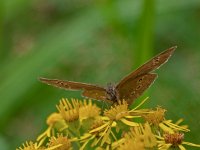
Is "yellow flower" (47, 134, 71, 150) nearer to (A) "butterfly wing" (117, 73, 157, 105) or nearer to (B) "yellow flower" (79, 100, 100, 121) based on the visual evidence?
(B) "yellow flower" (79, 100, 100, 121)

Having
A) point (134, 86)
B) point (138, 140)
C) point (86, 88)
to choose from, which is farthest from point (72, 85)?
point (138, 140)

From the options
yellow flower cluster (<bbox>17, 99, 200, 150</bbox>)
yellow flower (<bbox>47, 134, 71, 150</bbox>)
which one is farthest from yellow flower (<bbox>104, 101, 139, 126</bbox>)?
yellow flower (<bbox>47, 134, 71, 150</bbox>)

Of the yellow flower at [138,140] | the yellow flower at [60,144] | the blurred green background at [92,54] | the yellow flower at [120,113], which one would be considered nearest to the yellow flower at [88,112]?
the yellow flower at [120,113]

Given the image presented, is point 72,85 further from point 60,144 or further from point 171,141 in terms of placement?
point 171,141

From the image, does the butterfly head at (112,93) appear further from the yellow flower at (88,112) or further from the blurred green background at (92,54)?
the blurred green background at (92,54)

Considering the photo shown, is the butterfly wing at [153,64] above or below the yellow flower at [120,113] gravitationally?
above

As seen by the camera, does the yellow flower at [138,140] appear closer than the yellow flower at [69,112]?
Yes

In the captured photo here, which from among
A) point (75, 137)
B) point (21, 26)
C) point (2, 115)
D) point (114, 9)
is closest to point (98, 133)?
point (75, 137)

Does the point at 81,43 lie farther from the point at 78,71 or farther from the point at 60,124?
the point at 60,124
